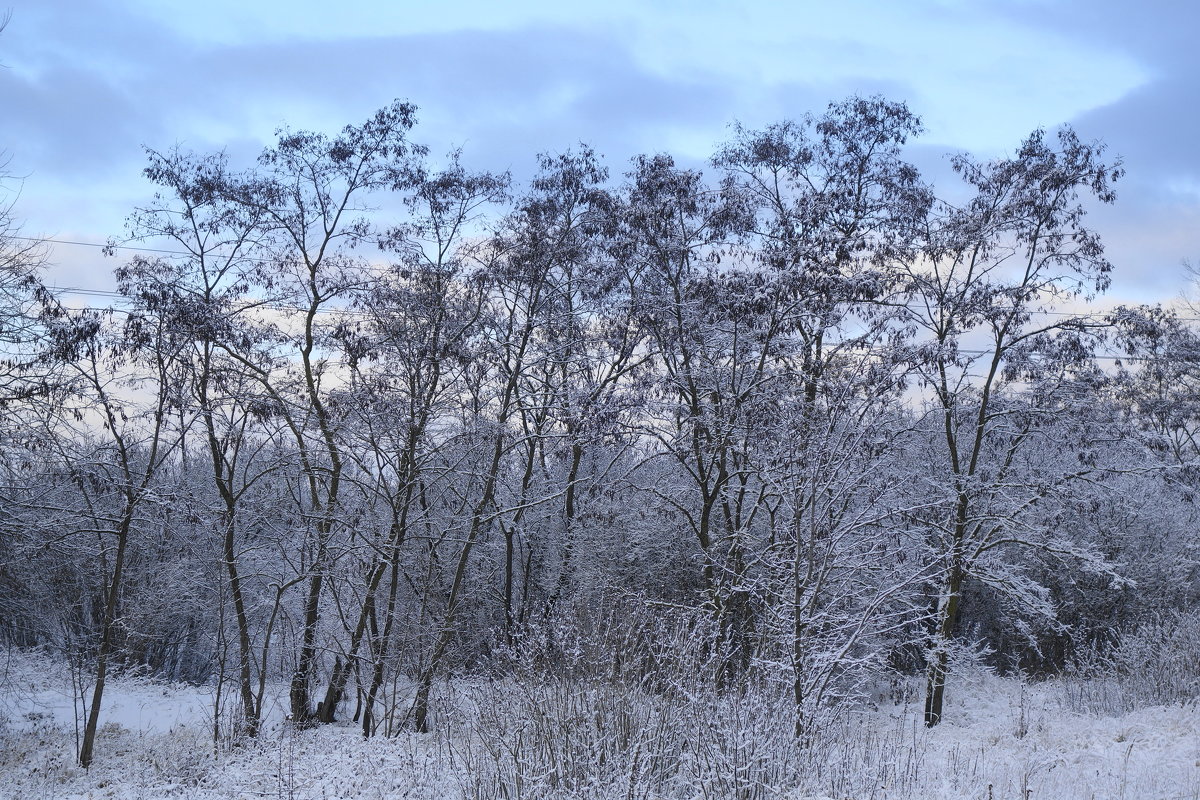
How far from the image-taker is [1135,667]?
41.1 ft

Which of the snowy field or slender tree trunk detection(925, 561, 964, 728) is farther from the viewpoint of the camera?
slender tree trunk detection(925, 561, 964, 728)

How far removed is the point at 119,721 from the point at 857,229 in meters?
16.5

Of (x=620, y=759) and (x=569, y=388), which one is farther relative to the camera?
(x=569, y=388)

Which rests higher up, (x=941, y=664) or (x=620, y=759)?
(x=941, y=664)

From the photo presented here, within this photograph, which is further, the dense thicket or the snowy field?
the dense thicket

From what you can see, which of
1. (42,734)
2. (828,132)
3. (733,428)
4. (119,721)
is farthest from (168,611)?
(828,132)

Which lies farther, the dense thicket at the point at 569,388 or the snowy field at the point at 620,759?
the dense thicket at the point at 569,388

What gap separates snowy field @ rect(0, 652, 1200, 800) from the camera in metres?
6.40

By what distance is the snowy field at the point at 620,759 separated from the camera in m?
6.40

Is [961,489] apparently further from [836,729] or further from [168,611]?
[168,611]

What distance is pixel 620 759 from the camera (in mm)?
6598

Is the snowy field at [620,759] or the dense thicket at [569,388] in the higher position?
the dense thicket at [569,388]

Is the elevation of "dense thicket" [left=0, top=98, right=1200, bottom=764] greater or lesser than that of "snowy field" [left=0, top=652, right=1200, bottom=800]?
greater

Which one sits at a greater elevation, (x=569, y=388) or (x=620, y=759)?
(x=569, y=388)
